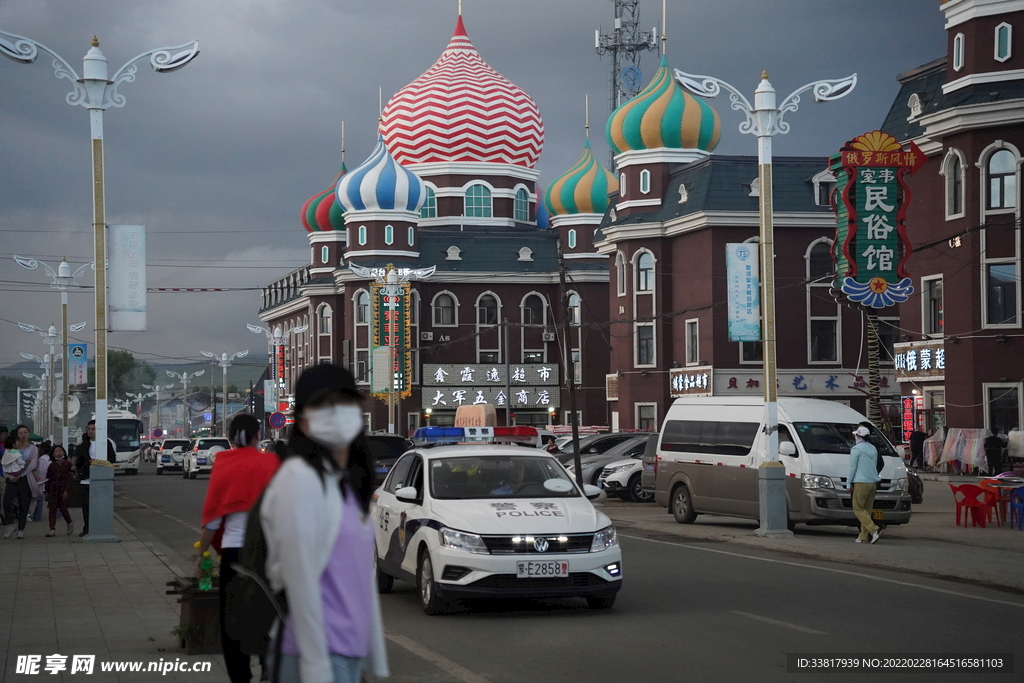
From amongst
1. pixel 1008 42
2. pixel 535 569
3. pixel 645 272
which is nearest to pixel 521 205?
pixel 645 272

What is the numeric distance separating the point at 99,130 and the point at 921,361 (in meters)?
27.1

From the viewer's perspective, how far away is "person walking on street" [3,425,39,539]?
2105 cm

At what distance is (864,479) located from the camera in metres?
17.9

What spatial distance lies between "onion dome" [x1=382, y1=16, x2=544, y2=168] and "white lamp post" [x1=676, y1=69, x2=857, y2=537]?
54.6 m

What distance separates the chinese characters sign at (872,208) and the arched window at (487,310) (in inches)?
1751

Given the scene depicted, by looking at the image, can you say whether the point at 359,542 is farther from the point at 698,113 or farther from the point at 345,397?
the point at 698,113

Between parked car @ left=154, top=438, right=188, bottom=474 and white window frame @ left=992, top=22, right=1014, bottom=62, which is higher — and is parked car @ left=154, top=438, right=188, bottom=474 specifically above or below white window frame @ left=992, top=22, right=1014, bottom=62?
below

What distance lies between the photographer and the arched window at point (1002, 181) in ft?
115

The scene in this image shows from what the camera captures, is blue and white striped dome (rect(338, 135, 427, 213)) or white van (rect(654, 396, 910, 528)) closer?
white van (rect(654, 396, 910, 528))

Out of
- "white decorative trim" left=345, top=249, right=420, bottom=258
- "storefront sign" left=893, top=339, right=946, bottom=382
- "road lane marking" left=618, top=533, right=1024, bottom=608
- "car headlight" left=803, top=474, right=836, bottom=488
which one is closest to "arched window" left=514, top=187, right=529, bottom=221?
"white decorative trim" left=345, top=249, right=420, bottom=258

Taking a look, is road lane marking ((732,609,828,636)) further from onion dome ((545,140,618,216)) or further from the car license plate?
onion dome ((545,140,618,216))

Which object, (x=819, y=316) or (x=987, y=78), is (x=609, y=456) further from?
(x=819, y=316)

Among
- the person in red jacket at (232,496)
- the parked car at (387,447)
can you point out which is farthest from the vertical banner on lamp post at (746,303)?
the person in red jacket at (232,496)

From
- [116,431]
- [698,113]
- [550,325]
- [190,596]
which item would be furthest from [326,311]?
[190,596]
